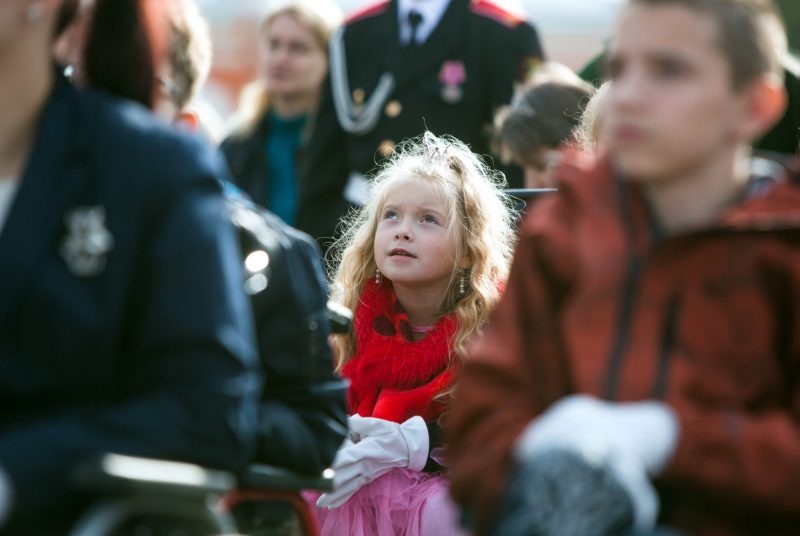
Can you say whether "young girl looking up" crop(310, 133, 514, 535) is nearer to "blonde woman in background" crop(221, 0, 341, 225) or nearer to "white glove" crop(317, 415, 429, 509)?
"white glove" crop(317, 415, 429, 509)

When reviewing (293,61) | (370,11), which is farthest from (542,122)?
(293,61)

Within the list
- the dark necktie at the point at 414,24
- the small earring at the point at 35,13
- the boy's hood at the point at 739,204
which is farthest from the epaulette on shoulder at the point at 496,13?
the small earring at the point at 35,13

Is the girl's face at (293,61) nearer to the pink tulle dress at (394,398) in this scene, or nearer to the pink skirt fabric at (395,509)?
the pink tulle dress at (394,398)

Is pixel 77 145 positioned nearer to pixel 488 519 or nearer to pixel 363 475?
pixel 488 519

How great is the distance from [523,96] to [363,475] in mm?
2211

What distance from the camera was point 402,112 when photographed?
736 cm

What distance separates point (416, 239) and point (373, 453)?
0.81 m

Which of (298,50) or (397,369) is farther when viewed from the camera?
(298,50)

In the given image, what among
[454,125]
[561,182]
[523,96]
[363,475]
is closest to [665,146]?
[561,182]

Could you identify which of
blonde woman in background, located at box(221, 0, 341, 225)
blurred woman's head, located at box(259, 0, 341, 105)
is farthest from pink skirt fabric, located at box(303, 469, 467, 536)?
blurred woman's head, located at box(259, 0, 341, 105)

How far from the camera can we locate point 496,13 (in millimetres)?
7254

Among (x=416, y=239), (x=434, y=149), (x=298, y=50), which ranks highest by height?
(x=298, y=50)

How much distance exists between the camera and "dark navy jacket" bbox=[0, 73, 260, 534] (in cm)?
274

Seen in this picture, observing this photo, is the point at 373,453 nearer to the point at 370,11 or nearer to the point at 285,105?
the point at 370,11
